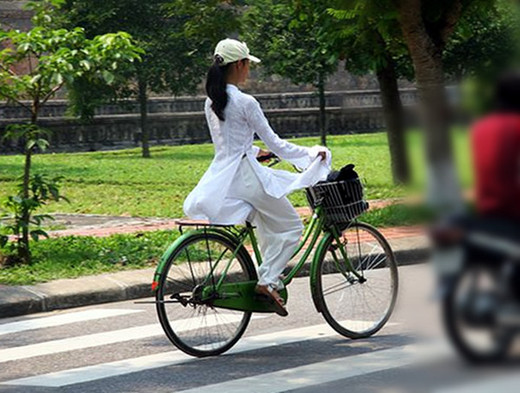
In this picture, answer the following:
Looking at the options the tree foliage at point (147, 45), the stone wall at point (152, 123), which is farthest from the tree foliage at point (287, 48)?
the tree foliage at point (147, 45)

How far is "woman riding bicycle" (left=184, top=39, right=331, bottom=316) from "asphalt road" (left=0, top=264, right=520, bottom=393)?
16.1 inches

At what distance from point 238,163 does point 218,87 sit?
16.4 inches

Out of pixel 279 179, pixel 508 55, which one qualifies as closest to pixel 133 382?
pixel 279 179

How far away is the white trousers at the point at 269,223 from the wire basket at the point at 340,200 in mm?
171

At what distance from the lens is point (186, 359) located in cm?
619

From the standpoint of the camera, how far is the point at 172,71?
35.3 meters

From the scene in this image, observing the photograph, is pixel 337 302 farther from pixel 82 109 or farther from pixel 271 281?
pixel 82 109

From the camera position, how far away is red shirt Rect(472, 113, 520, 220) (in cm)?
46

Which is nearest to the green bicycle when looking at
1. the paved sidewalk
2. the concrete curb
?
the paved sidewalk

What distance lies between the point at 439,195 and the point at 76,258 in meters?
9.59

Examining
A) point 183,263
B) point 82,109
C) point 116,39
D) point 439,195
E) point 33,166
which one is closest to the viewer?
point 439,195

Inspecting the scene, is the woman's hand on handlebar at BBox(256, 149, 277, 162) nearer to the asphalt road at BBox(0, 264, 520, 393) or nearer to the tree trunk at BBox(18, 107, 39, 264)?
the asphalt road at BBox(0, 264, 520, 393)

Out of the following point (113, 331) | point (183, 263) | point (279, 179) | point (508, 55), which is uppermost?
point (508, 55)

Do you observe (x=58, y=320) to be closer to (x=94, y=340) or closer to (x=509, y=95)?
(x=94, y=340)
